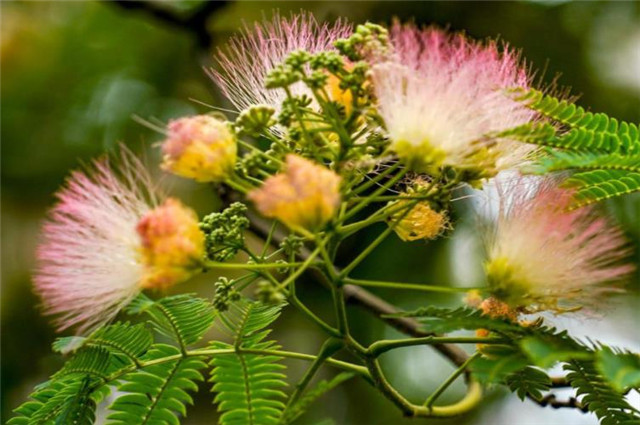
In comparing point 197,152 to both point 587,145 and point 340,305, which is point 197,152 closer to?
point 340,305

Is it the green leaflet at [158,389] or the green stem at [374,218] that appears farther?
the green leaflet at [158,389]

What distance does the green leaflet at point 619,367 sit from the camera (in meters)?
1.56

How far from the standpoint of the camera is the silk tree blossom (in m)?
1.88

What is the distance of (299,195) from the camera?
5.53ft

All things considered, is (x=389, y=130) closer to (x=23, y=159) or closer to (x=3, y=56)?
(x=23, y=159)

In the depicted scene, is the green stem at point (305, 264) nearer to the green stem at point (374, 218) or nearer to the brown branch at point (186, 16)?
the green stem at point (374, 218)

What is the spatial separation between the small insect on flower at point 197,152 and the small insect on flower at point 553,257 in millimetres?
624

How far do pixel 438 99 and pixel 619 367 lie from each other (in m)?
0.64

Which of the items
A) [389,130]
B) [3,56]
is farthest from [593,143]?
[3,56]

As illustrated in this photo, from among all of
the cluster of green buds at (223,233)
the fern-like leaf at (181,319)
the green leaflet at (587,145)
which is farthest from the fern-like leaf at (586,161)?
the fern-like leaf at (181,319)

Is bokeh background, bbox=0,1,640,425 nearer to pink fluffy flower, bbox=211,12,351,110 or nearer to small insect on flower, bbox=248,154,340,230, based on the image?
pink fluffy flower, bbox=211,12,351,110

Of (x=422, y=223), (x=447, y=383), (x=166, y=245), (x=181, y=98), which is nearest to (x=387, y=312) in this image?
(x=447, y=383)

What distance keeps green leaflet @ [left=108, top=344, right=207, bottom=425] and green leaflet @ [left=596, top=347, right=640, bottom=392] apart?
3.20 feet

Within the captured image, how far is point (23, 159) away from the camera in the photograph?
17.9 feet
